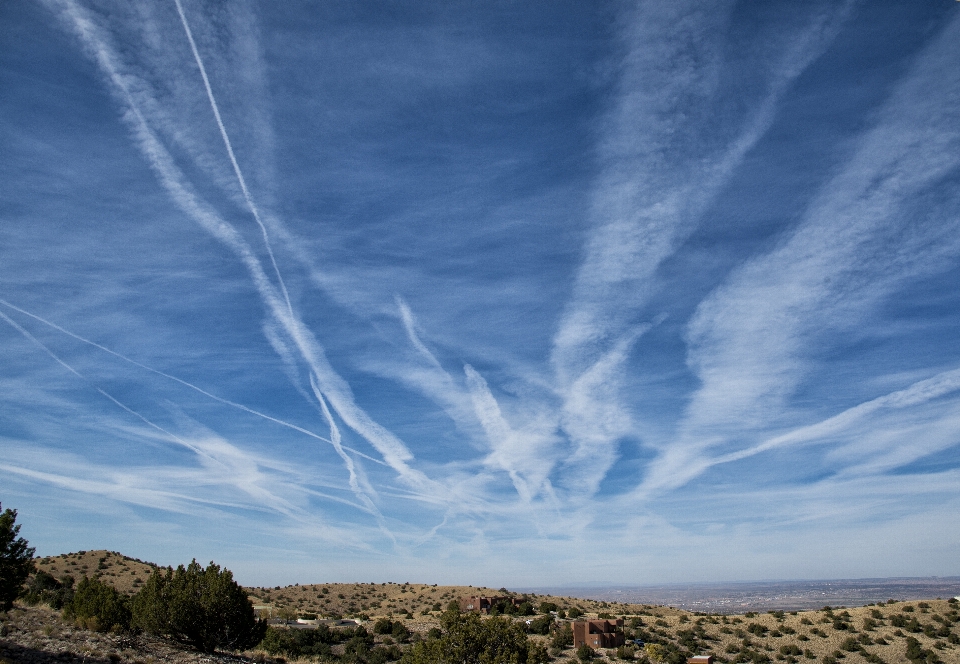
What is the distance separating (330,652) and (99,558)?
206ft

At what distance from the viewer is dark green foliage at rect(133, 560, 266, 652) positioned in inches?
1165

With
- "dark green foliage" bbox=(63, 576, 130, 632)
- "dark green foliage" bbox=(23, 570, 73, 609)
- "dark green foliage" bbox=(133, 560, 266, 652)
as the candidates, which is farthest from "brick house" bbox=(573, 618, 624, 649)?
"dark green foliage" bbox=(23, 570, 73, 609)

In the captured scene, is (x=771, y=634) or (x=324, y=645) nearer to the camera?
(x=324, y=645)

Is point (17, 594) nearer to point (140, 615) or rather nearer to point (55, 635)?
point (55, 635)

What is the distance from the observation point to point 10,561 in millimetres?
25359

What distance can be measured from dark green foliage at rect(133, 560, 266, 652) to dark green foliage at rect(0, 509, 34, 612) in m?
6.33

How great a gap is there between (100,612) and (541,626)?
3469 centimetres

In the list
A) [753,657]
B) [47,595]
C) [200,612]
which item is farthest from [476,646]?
[47,595]

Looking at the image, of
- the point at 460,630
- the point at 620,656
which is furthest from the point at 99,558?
the point at 460,630

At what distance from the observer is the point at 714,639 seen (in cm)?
4841

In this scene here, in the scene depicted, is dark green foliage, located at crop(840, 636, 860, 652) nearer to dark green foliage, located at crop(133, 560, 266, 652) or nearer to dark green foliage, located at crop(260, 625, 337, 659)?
dark green foliage, located at crop(260, 625, 337, 659)

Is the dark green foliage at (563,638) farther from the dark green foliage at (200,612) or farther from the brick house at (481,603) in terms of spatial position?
the dark green foliage at (200,612)

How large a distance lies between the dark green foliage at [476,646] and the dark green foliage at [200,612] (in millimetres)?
13228

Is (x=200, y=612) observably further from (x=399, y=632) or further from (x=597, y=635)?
(x=597, y=635)
